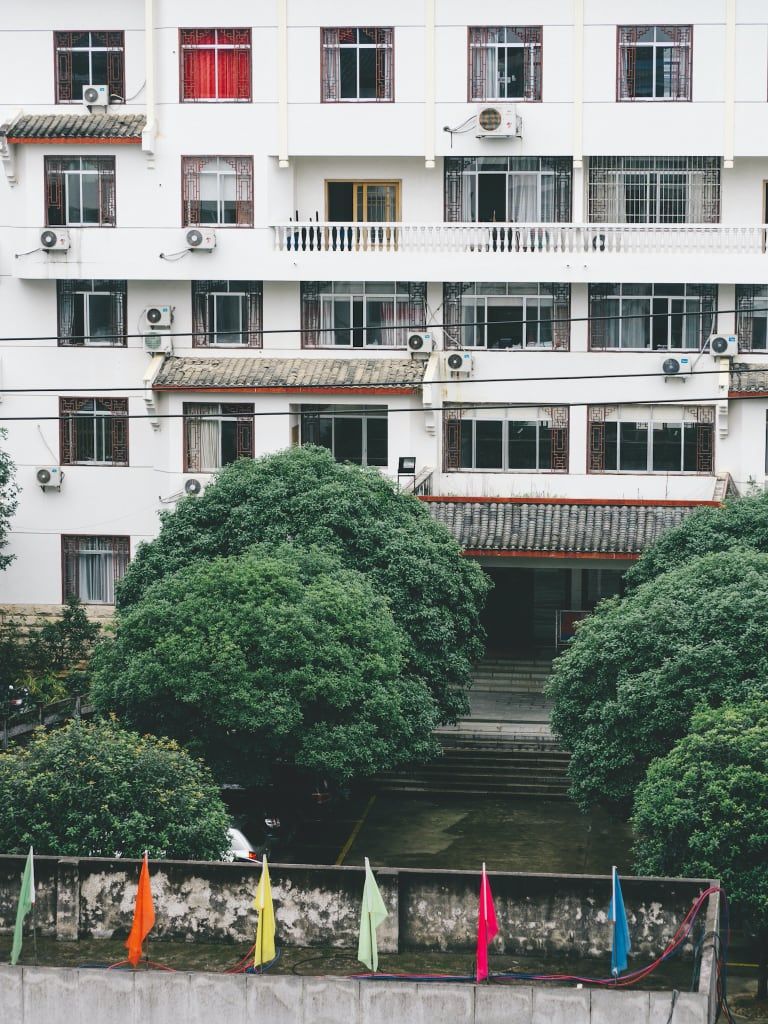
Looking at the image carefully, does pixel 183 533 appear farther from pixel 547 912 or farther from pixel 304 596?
pixel 547 912

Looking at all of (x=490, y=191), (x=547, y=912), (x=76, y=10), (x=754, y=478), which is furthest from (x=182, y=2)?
(x=547, y=912)

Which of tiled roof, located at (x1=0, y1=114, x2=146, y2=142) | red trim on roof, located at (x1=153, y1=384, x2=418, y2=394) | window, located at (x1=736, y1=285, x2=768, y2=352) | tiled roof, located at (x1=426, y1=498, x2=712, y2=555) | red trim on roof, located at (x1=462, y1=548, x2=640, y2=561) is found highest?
tiled roof, located at (x1=0, y1=114, x2=146, y2=142)

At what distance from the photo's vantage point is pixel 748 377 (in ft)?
113

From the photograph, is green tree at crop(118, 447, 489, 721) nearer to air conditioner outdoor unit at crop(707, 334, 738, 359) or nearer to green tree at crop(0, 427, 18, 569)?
green tree at crop(0, 427, 18, 569)

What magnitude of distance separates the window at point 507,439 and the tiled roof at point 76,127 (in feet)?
27.1

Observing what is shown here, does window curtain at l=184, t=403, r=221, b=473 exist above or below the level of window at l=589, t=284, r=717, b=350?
below

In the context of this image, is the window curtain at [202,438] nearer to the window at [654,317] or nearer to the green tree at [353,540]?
the green tree at [353,540]

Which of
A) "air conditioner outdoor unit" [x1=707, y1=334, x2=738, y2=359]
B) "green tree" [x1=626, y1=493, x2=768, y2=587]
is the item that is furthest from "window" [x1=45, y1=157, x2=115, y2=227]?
"green tree" [x1=626, y1=493, x2=768, y2=587]

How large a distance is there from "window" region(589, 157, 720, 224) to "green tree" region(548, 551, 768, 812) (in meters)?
11.8

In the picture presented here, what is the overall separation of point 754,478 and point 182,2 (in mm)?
14321

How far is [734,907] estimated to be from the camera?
62.8ft

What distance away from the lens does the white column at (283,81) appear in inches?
1358

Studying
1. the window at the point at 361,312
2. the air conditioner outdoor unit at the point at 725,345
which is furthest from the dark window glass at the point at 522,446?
the air conditioner outdoor unit at the point at 725,345

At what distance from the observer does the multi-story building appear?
34.3m
